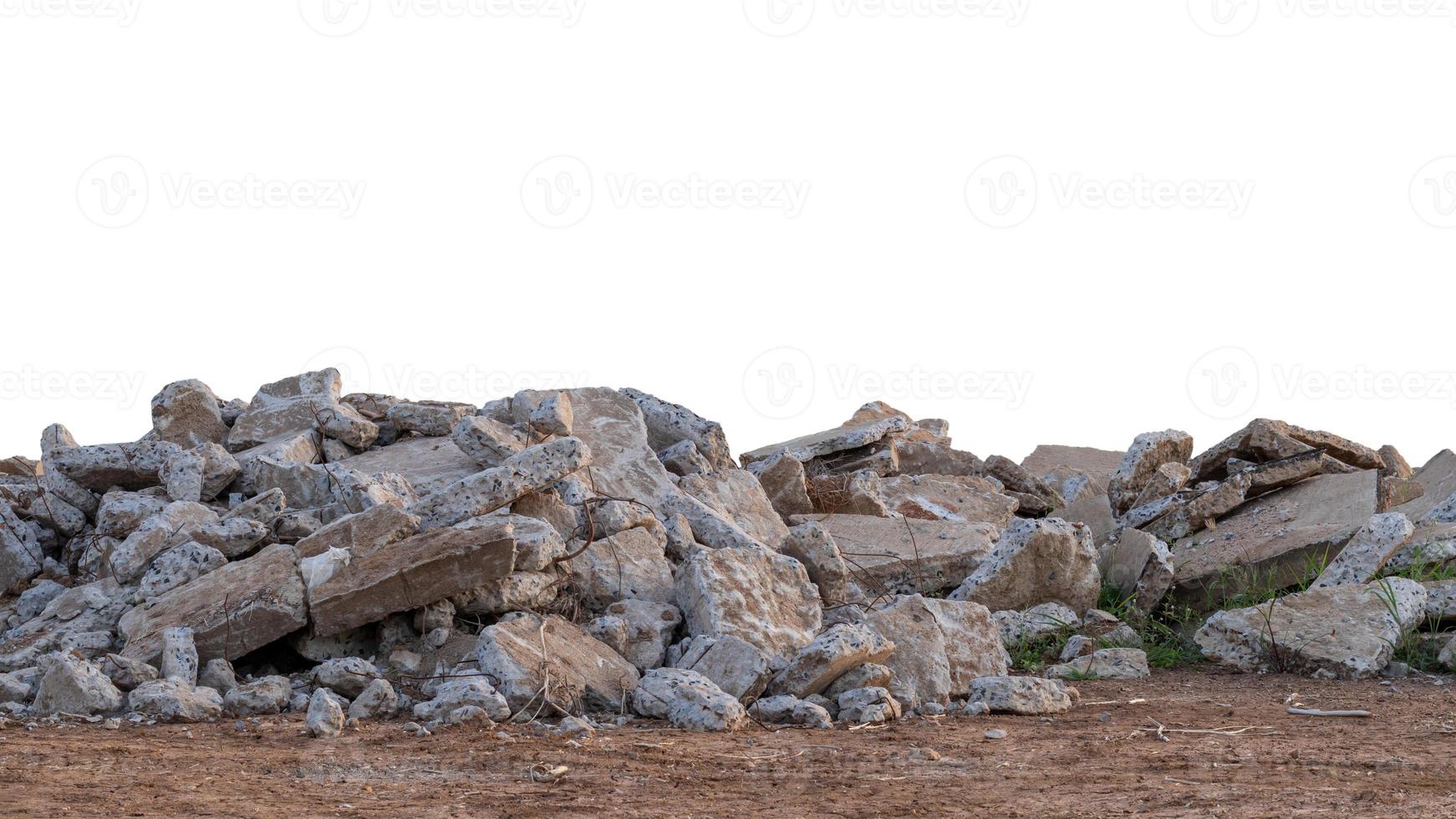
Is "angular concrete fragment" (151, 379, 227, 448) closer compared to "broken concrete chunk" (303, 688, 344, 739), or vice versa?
"broken concrete chunk" (303, 688, 344, 739)

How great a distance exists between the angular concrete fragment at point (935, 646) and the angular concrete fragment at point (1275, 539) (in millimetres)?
2625

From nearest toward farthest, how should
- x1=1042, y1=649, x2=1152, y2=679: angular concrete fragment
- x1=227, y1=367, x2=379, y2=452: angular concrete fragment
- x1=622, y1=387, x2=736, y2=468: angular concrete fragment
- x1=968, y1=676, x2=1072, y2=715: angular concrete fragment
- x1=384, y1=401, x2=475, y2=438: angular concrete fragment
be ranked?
x1=968, y1=676, x2=1072, y2=715: angular concrete fragment
x1=1042, y1=649, x2=1152, y2=679: angular concrete fragment
x1=227, y1=367, x2=379, y2=452: angular concrete fragment
x1=384, y1=401, x2=475, y2=438: angular concrete fragment
x1=622, y1=387, x2=736, y2=468: angular concrete fragment

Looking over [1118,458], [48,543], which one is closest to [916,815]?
[48,543]

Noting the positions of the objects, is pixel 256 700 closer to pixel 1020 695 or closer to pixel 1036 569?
pixel 1020 695

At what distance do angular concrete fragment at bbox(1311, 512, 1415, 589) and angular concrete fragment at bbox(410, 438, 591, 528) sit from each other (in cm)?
532

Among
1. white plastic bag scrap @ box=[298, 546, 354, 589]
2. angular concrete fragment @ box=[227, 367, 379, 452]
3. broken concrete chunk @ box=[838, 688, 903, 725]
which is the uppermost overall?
angular concrete fragment @ box=[227, 367, 379, 452]

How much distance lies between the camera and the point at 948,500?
12227mm

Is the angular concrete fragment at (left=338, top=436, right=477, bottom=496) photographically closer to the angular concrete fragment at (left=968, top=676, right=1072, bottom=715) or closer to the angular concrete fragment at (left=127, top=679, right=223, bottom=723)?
the angular concrete fragment at (left=127, top=679, right=223, bottom=723)

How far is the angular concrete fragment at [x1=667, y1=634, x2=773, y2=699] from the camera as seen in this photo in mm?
6965

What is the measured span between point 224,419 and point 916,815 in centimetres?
787

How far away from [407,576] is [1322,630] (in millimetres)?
5887

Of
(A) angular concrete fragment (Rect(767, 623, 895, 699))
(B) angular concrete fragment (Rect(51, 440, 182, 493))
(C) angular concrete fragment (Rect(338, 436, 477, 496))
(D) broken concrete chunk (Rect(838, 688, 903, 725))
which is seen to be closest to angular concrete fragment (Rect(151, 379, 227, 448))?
(B) angular concrete fragment (Rect(51, 440, 182, 493))

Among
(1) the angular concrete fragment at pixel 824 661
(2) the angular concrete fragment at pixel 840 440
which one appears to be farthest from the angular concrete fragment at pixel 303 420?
(1) the angular concrete fragment at pixel 824 661

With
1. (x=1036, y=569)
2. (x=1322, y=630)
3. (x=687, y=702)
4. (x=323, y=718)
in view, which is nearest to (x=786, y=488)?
(x=1036, y=569)
